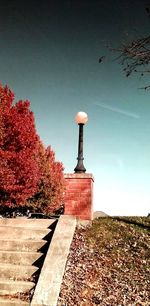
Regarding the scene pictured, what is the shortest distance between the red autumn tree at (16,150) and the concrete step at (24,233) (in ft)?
47.4

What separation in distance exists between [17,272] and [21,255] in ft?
1.61

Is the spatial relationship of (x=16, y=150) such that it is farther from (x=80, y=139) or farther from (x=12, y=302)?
(x=12, y=302)

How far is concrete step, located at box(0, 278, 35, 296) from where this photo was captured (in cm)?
556

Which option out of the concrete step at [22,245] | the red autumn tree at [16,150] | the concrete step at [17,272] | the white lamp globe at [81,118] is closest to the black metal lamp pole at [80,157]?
the white lamp globe at [81,118]

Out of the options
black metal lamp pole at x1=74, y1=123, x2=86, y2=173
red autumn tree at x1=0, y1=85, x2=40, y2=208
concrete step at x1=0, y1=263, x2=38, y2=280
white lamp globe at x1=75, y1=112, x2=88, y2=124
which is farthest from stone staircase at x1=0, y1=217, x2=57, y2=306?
red autumn tree at x1=0, y1=85, x2=40, y2=208

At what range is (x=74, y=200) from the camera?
27.5ft

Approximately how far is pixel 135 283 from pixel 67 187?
135 inches

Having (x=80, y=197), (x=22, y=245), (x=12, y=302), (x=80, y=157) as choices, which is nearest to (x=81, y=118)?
(x=80, y=157)

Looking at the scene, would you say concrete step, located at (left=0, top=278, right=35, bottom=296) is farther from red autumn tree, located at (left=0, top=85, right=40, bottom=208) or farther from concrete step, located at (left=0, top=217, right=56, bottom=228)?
red autumn tree, located at (left=0, top=85, right=40, bottom=208)

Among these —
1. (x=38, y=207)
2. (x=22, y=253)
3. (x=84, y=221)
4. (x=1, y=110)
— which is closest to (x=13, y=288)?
(x=22, y=253)

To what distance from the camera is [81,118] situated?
9492 millimetres

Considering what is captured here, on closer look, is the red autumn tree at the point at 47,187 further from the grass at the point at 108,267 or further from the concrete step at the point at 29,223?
the grass at the point at 108,267

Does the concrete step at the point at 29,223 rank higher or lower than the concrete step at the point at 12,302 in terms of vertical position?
higher

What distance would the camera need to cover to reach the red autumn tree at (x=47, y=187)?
107ft
